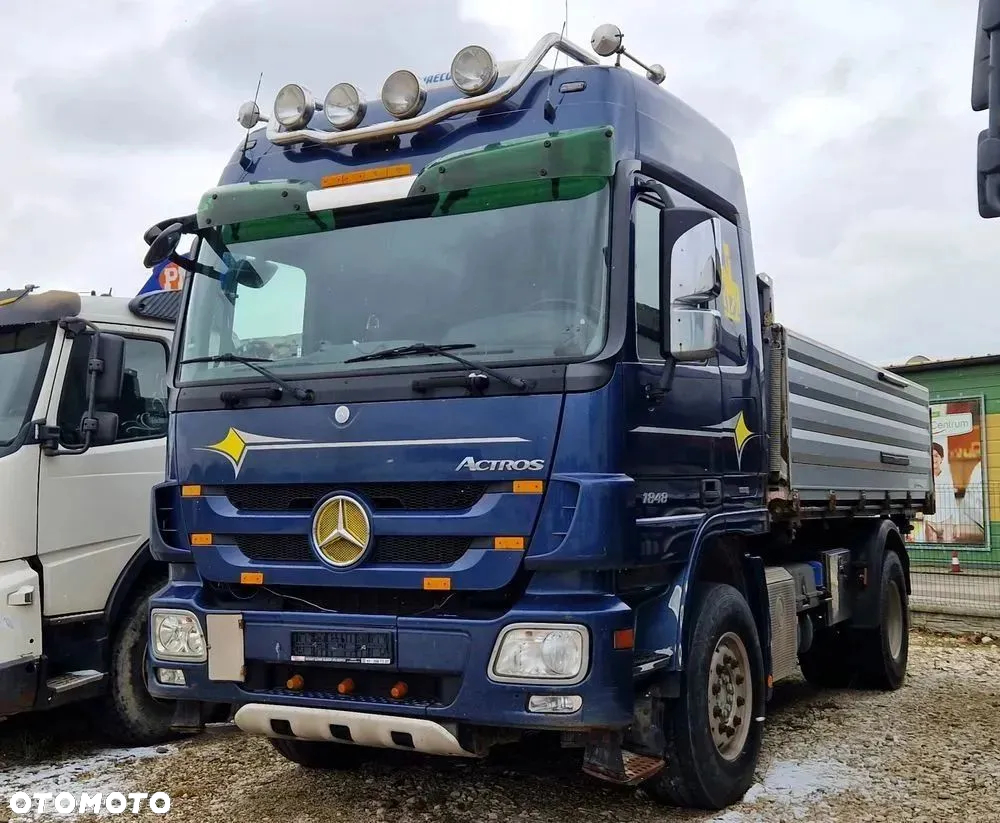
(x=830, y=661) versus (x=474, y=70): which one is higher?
(x=474, y=70)

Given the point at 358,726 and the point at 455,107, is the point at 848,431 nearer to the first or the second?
the point at 455,107

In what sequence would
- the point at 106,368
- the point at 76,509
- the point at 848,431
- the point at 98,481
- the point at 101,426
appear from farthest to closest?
the point at 848,431 → the point at 98,481 → the point at 76,509 → the point at 101,426 → the point at 106,368

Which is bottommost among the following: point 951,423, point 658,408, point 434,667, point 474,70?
point 434,667

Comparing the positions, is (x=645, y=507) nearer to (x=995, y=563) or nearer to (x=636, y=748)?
(x=636, y=748)

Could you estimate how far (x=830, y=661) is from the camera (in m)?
8.05

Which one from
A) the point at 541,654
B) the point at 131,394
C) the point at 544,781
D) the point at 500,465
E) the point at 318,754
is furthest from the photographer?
the point at 131,394

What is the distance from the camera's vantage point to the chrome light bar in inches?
176

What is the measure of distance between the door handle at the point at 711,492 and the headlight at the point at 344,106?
7.40ft

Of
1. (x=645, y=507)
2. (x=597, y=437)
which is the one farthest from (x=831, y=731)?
(x=597, y=437)

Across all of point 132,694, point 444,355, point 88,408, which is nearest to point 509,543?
point 444,355

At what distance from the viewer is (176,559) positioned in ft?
15.3

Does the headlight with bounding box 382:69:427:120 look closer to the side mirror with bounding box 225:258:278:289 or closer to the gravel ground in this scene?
the side mirror with bounding box 225:258:278:289

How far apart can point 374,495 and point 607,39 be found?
2.30 metres

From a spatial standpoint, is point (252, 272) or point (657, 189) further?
point (252, 272)
